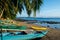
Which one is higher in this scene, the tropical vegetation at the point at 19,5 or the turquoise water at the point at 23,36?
the tropical vegetation at the point at 19,5

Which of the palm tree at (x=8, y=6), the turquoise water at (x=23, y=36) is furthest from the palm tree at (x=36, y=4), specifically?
the turquoise water at (x=23, y=36)

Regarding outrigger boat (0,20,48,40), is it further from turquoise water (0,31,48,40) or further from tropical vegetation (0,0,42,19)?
tropical vegetation (0,0,42,19)

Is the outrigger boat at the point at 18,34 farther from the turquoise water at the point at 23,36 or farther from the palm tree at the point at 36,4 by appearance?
the palm tree at the point at 36,4

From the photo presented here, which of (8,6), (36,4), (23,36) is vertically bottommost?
(23,36)

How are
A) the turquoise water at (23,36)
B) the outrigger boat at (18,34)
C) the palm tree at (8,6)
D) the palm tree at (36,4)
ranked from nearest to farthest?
the turquoise water at (23,36) → the outrigger boat at (18,34) → the palm tree at (36,4) → the palm tree at (8,6)

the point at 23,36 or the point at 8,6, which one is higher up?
the point at 8,6

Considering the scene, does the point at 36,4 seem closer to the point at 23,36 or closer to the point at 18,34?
the point at 18,34

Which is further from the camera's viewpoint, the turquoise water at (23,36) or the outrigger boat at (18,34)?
the outrigger boat at (18,34)

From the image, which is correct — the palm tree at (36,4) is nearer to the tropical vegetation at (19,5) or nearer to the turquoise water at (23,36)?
the tropical vegetation at (19,5)

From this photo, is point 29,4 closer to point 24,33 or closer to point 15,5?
point 15,5

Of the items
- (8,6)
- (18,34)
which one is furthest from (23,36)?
(8,6)

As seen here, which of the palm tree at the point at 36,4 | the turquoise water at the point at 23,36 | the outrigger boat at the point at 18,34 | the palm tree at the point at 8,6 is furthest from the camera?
the palm tree at the point at 8,6

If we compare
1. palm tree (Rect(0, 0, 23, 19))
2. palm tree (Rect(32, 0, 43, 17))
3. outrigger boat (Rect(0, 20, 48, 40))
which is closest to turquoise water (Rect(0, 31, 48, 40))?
outrigger boat (Rect(0, 20, 48, 40))

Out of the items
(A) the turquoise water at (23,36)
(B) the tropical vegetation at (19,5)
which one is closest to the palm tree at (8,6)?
(B) the tropical vegetation at (19,5)
